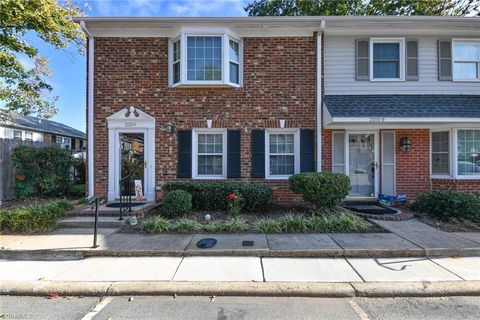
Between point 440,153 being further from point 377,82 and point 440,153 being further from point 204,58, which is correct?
point 204,58

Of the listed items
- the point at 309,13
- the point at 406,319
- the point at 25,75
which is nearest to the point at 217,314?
the point at 406,319

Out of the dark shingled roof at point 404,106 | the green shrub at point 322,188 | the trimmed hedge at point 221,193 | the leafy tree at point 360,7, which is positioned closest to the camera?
the green shrub at point 322,188

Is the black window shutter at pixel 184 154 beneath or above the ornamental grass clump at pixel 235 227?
above

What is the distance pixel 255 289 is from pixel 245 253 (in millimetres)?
1245

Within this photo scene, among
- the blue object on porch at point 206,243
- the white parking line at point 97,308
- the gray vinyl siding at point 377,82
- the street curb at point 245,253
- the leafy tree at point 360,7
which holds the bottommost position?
the white parking line at point 97,308

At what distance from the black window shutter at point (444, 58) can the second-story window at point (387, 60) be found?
1.20m

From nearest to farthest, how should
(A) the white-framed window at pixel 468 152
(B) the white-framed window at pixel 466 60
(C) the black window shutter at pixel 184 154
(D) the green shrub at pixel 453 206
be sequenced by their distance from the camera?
(D) the green shrub at pixel 453 206 < (A) the white-framed window at pixel 468 152 < (C) the black window shutter at pixel 184 154 < (B) the white-framed window at pixel 466 60

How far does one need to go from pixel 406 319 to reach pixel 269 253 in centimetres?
231

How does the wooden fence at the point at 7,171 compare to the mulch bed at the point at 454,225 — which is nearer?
the mulch bed at the point at 454,225

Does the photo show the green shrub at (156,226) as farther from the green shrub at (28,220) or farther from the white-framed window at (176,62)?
the white-framed window at (176,62)

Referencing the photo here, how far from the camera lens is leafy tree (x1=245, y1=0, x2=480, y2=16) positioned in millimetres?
13961

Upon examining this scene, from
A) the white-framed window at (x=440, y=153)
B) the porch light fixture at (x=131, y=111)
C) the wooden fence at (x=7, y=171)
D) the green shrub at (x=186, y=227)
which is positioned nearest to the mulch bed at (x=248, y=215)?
the green shrub at (x=186, y=227)

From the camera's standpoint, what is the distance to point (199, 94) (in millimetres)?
8961

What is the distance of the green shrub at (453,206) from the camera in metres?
7.14
